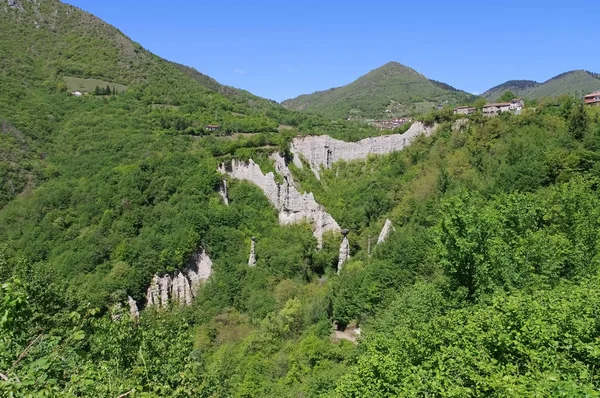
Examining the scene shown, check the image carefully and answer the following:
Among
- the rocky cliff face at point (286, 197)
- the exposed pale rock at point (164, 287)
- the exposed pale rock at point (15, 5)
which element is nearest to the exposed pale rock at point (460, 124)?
the rocky cliff face at point (286, 197)

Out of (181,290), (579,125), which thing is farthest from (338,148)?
(579,125)

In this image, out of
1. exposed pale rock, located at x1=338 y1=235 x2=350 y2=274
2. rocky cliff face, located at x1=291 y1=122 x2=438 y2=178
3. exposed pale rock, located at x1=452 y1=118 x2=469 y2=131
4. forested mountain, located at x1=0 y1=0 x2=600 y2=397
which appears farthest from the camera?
rocky cliff face, located at x1=291 y1=122 x2=438 y2=178

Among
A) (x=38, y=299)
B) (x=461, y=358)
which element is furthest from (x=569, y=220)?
(x=38, y=299)

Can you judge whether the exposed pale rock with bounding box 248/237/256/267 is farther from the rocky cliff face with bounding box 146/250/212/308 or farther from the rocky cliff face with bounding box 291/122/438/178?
→ the rocky cliff face with bounding box 291/122/438/178

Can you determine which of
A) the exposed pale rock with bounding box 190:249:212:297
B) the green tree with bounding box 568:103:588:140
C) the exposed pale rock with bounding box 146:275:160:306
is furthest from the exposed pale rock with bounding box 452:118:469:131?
the exposed pale rock with bounding box 146:275:160:306

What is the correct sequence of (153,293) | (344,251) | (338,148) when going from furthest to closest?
(338,148) → (344,251) → (153,293)

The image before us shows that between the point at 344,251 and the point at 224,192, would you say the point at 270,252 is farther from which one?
the point at 224,192

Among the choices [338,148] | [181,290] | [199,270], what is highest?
[338,148]
